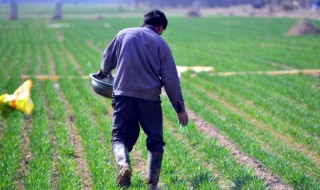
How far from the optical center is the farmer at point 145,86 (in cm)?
498

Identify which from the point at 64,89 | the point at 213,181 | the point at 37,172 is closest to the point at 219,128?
→ the point at 213,181

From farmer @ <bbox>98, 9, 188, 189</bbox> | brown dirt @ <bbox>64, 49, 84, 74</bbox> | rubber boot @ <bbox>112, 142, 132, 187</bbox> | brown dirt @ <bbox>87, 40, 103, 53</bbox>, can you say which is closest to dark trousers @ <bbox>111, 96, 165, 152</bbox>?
farmer @ <bbox>98, 9, 188, 189</bbox>

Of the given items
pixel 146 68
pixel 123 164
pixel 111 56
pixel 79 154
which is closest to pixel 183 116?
pixel 146 68

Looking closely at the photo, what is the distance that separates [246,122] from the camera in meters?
8.14

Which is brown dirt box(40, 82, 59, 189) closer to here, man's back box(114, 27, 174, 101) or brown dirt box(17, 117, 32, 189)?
brown dirt box(17, 117, 32, 189)

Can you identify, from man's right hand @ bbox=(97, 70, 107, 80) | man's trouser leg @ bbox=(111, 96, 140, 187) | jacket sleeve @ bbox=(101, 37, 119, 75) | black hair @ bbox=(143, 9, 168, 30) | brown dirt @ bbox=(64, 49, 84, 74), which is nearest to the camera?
man's trouser leg @ bbox=(111, 96, 140, 187)

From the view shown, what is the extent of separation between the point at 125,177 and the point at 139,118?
2.21 ft

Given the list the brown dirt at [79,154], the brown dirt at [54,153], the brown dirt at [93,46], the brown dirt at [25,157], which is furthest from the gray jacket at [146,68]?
the brown dirt at [93,46]

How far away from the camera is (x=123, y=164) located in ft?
16.0

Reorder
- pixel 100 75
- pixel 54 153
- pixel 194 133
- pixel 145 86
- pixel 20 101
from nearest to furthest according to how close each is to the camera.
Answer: pixel 145 86, pixel 100 75, pixel 54 153, pixel 194 133, pixel 20 101

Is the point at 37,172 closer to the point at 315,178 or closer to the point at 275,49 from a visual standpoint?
the point at 315,178

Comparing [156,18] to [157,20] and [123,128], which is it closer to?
[157,20]

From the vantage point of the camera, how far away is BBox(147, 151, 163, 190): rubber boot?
16.7 feet

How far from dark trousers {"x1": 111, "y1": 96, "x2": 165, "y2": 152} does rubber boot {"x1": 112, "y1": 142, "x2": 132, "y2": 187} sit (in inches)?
4.0
